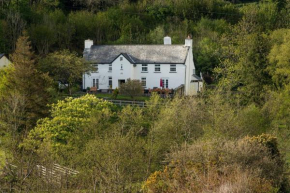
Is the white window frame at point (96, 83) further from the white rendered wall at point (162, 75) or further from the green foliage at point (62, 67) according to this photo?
the green foliage at point (62, 67)

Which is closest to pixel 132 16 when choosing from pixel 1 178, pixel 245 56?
pixel 245 56

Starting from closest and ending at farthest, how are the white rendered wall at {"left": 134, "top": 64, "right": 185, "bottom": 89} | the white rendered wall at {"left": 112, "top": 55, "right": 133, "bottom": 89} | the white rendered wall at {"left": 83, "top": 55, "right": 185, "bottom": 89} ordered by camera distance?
the white rendered wall at {"left": 134, "top": 64, "right": 185, "bottom": 89}
the white rendered wall at {"left": 83, "top": 55, "right": 185, "bottom": 89}
the white rendered wall at {"left": 112, "top": 55, "right": 133, "bottom": 89}

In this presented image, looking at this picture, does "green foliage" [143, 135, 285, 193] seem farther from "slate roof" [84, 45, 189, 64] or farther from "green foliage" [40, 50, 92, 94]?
"slate roof" [84, 45, 189, 64]

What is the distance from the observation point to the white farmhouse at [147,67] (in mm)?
51656

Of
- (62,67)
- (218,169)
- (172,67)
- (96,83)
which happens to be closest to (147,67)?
(172,67)

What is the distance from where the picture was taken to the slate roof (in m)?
51.9

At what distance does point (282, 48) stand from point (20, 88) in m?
22.9

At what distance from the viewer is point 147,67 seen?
52438mm

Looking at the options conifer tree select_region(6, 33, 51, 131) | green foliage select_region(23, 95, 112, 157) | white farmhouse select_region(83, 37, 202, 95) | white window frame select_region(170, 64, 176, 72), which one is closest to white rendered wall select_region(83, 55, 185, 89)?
white farmhouse select_region(83, 37, 202, 95)

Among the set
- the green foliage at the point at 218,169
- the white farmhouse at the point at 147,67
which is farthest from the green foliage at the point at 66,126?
the white farmhouse at the point at 147,67

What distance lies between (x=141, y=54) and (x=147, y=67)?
1.84 meters

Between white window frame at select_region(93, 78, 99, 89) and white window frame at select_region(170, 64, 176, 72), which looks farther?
white window frame at select_region(93, 78, 99, 89)

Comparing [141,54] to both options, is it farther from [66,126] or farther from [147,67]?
[66,126]

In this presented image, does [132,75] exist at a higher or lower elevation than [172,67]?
lower
